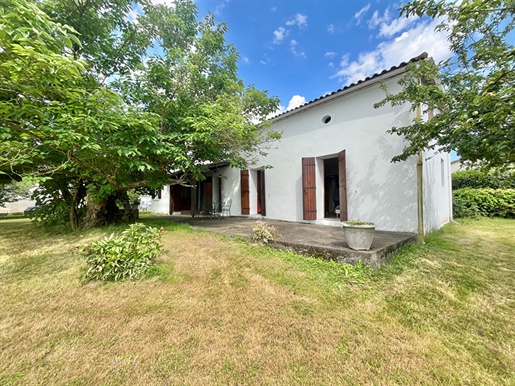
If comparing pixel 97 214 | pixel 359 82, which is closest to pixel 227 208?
pixel 97 214

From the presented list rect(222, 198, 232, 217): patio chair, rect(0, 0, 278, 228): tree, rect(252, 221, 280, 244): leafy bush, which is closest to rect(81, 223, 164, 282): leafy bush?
rect(0, 0, 278, 228): tree

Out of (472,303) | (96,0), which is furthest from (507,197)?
(96,0)

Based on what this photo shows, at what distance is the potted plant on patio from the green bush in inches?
405

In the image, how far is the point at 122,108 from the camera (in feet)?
15.7

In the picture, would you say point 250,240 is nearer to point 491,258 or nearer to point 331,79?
point 491,258

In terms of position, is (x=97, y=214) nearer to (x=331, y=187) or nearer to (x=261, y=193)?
(x=261, y=193)

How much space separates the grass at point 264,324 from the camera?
1.60 metres

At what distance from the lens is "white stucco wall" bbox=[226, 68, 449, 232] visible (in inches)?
209

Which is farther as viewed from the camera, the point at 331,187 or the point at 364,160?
the point at 331,187

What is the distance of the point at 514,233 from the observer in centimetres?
614

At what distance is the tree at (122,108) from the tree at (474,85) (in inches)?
164

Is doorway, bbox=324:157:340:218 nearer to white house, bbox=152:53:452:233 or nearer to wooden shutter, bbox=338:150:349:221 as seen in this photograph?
white house, bbox=152:53:452:233

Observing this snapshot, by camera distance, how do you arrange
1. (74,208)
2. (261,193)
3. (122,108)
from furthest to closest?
(261,193)
(74,208)
(122,108)

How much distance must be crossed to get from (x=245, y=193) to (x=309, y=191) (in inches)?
147
